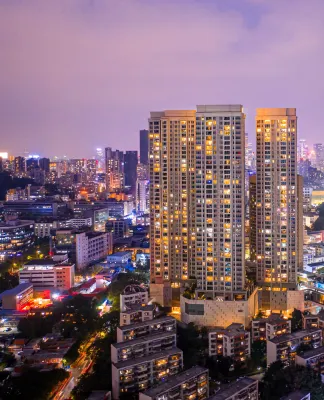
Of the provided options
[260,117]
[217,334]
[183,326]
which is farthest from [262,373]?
[260,117]

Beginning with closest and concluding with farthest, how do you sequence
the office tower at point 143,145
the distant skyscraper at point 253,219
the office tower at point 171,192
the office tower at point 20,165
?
the office tower at point 171,192
the distant skyscraper at point 253,219
the office tower at point 20,165
the office tower at point 143,145

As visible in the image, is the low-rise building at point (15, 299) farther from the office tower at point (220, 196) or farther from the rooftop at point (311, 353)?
the rooftop at point (311, 353)

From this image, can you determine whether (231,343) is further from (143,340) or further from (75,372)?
(75,372)

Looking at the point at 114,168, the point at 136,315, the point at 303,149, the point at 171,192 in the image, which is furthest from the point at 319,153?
the point at 136,315

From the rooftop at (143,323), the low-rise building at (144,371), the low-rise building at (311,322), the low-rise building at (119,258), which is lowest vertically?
the low-rise building at (144,371)

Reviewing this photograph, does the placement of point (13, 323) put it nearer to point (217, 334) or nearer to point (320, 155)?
point (217, 334)

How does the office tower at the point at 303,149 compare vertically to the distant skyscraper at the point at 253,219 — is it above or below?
above

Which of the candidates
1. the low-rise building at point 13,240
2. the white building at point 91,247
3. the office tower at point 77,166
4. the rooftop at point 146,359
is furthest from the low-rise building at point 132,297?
the office tower at point 77,166
